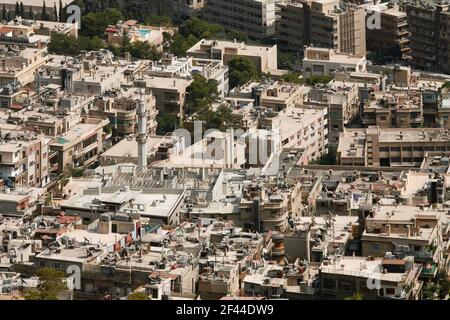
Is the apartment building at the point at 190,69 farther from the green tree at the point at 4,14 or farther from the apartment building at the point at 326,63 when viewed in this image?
the green tree at the point at 4,14

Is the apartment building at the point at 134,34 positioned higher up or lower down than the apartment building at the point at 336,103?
higher up

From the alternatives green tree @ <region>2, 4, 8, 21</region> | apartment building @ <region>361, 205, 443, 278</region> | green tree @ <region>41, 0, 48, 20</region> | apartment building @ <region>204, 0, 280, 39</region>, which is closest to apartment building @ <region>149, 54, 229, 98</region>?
apartment building @ <region>204, 0, 280, 39</region>

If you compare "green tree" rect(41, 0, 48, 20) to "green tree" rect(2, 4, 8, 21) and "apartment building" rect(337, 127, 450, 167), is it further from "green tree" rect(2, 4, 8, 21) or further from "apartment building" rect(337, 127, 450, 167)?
"apartment building" rect(337, 127, 450, 167)

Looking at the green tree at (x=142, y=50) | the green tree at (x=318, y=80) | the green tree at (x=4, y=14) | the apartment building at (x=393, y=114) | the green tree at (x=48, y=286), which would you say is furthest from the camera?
the green tree at (x=4, y=14)

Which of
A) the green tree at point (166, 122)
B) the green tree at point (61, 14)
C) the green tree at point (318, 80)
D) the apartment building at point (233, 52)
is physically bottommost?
the green tree at point (166, 122)

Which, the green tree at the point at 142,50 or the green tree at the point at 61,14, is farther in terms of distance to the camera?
the green tree at the point at 61,14

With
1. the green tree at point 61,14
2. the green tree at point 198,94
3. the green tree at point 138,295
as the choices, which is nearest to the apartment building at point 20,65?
the green tree at point 198,94
